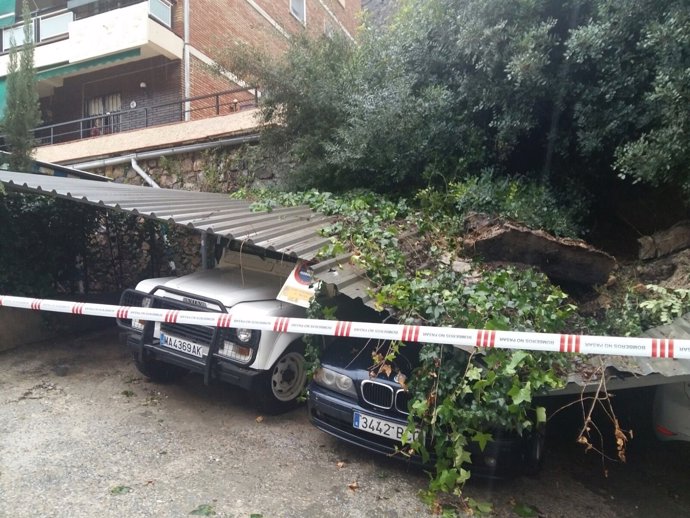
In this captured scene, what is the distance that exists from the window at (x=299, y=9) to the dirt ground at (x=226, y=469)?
713 inches

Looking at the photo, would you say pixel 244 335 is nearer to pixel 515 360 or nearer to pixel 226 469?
pixel 226 469

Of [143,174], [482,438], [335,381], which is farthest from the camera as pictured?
[143,174]

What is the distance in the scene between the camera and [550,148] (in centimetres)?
599

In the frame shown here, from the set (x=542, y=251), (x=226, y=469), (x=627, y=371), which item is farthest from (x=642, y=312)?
(x=226, y=469)

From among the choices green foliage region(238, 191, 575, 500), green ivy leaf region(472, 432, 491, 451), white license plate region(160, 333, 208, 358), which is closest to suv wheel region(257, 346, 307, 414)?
white license plate region(160, 333, 208, 358)

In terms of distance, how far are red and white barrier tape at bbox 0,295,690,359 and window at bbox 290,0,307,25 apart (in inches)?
710

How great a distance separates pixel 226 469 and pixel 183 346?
1310 millimetres

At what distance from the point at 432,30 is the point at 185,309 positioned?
5077 millimetres

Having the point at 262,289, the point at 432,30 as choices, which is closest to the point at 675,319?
the point at 262,289

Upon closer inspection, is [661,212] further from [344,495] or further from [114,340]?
[114,340]

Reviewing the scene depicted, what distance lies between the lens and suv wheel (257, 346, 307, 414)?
4.38m

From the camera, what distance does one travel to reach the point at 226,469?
359cm

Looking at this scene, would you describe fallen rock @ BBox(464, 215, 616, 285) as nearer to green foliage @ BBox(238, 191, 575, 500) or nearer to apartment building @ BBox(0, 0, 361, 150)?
green foliage @ BBox(238, 191, 575, 500)

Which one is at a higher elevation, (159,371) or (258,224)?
(258,224)
